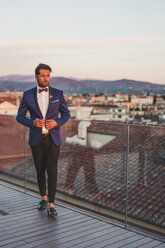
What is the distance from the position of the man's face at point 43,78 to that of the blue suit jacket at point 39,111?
0.33 ft

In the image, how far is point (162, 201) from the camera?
14.6 meters

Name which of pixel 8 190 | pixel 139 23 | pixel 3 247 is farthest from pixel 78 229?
pixel 139 23

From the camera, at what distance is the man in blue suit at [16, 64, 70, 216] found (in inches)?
143

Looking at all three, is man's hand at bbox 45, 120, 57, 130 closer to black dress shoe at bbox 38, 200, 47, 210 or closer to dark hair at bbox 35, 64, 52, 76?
dark hair at bbox 35, 64, 52, 76

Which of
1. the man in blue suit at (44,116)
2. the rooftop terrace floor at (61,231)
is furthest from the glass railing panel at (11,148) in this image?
the man in blue suit at (44,116)

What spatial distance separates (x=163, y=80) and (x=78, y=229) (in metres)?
54.9

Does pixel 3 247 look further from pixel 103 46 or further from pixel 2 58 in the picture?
pixel 103 46

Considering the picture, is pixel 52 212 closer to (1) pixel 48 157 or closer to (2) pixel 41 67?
(1) pixel 48 157

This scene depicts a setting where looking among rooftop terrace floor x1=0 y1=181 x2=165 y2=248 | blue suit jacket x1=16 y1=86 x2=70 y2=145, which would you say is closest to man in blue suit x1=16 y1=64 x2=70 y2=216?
→ blue suit jacket x1=16 y1=86 x2=70 y2=145

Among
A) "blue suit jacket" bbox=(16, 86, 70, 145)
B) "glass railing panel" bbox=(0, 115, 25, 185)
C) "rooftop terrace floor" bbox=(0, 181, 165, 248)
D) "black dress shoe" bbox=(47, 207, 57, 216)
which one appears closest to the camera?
"rooftop terrace floor" bbox=(0, 181, 165, 248)

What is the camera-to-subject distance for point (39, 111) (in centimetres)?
370

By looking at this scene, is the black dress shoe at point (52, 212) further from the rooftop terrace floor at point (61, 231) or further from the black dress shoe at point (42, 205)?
the black dress shoe at point (42, 205)

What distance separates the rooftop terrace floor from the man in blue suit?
0.70ft

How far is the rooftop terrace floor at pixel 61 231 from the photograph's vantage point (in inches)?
125
